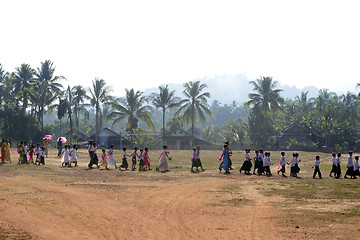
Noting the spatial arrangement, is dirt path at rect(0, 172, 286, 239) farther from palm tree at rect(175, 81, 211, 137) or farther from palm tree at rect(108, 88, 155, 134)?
palm tree at rect(175, 81, 211, 137)

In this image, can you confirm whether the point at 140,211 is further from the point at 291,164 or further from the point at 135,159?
the point at 135,159

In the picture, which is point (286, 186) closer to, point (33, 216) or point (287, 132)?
point (33, 216)

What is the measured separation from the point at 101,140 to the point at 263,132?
2647cm

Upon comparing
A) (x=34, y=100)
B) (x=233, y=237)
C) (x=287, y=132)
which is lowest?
(x=233, y=237)

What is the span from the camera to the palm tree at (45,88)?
56.6 m

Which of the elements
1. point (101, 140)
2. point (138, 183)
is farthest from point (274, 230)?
point (101, 140)

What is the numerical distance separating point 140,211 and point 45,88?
4805 centimetres

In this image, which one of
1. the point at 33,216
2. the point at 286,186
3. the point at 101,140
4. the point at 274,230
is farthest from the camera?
the point at 101,140

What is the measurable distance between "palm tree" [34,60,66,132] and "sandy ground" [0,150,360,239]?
128ft

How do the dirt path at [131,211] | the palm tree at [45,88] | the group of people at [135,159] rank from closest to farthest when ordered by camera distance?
the dirt path at [131,211], the group of people at [135,159], the palm tree at [45,88]

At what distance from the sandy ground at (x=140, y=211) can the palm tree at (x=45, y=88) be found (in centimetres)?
3905

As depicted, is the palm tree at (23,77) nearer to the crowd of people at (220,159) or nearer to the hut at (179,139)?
the hut at (179,139)

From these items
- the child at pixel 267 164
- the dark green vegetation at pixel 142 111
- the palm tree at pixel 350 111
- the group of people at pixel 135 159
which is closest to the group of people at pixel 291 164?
the child at pixel 267 164

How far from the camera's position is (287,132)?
65625mm
